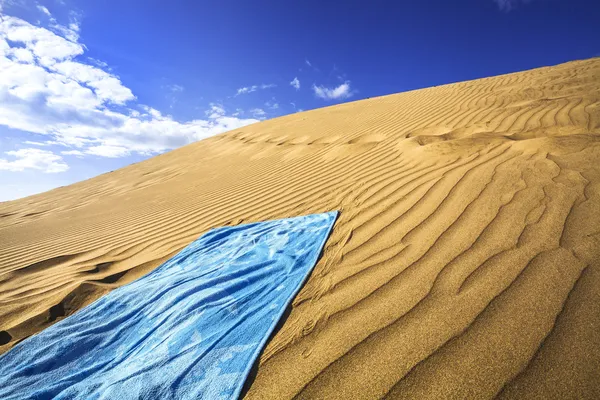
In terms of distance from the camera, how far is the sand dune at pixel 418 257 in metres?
1.05

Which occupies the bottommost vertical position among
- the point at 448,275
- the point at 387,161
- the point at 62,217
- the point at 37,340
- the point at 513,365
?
the point at 513,365

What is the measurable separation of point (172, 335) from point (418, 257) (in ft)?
4.79

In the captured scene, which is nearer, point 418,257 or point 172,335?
point 172,335

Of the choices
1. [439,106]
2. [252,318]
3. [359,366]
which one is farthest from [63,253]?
[439,106]

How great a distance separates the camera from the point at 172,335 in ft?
4.81

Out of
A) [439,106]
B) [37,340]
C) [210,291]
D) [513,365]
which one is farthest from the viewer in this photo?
[439,106]

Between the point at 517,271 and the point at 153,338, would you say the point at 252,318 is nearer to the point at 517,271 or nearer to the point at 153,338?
the point at 153,338

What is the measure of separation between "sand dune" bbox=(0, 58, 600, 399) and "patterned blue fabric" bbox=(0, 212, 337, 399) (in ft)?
0.51

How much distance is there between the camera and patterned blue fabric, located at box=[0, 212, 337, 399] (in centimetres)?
120

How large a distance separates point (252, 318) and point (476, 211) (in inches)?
67.5

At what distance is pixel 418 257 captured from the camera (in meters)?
1.69

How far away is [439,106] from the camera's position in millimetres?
6184

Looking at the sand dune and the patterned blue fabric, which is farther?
the patterned blue fabric

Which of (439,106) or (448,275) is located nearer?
(448,275)
